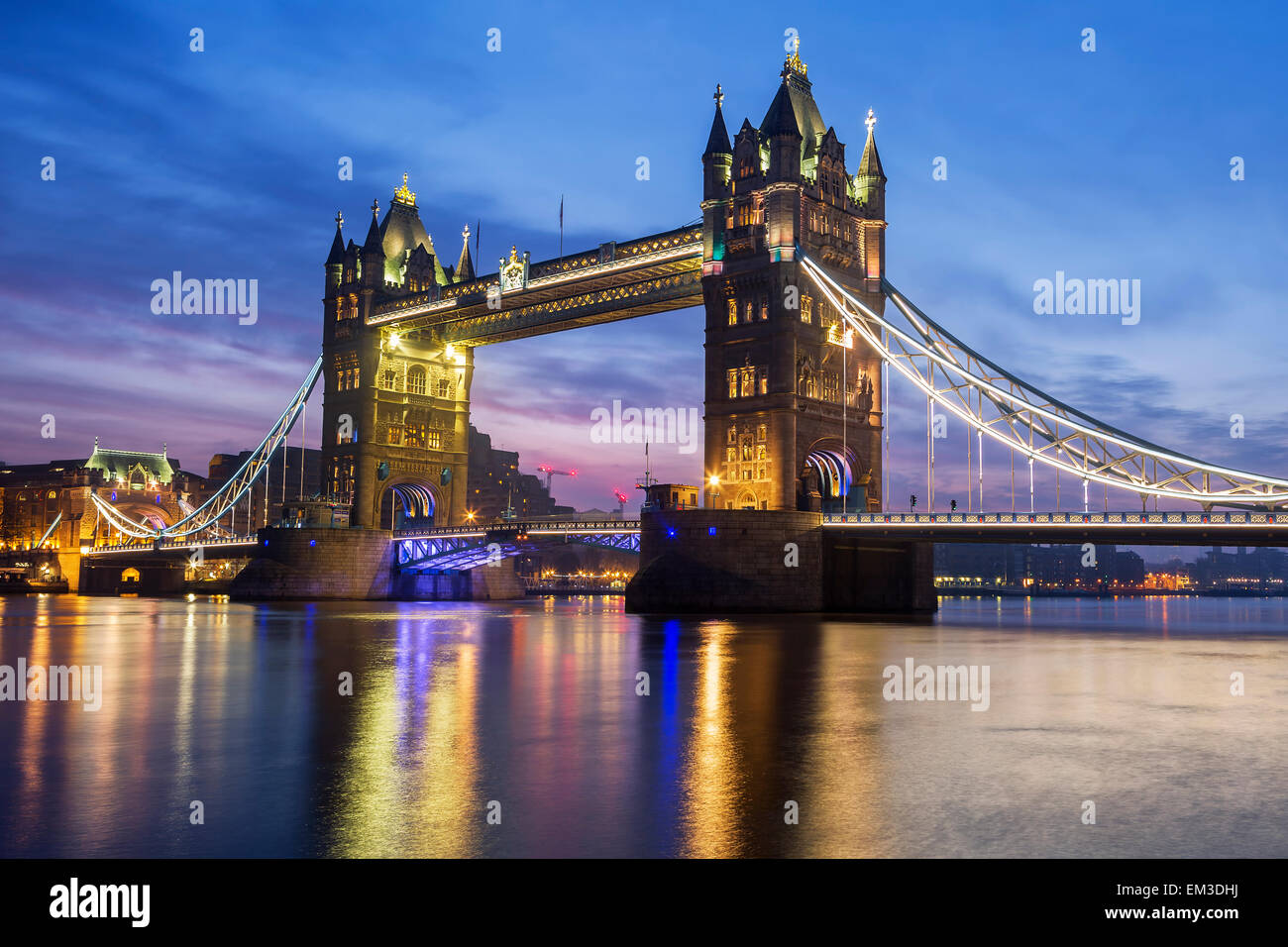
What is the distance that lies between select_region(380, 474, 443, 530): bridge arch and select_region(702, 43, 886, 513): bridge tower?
33.0 meters

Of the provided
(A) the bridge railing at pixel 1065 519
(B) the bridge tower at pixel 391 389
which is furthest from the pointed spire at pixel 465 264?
(A) the bridge railing at pixel 1065 519

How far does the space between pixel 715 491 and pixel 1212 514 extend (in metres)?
24.8

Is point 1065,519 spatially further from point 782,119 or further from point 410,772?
point 410,772

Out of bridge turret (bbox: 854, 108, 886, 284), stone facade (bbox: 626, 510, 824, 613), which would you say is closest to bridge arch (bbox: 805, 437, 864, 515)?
stone facade (bbox: 626, 510, 824, 613)

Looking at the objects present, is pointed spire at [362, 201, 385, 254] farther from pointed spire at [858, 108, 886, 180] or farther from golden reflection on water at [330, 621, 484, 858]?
golden reflection on water at [330, 621, 484, 858]

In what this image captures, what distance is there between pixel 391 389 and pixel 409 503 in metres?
10.8

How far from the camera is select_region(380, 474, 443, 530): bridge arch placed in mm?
89062

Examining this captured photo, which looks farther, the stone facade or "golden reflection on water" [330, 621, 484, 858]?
the stone facade

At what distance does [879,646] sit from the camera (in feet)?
115

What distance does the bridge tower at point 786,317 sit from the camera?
6056 centimetres

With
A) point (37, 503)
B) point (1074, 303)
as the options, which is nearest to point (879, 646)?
point (1074, 303)

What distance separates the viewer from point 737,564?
2224 inches
